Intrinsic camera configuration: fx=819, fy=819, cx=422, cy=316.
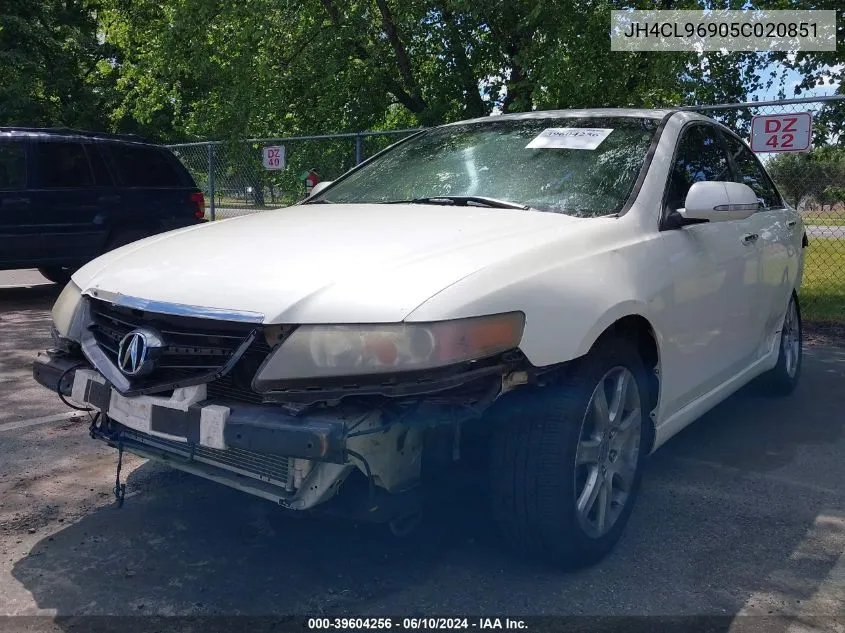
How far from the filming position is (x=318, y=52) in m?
11.4

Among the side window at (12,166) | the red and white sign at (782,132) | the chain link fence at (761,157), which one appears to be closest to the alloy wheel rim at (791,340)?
the chain link fence at (761,157)

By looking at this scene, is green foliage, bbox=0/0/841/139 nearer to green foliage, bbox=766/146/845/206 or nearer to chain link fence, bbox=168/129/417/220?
chain link fence, bbox=168/129/417/220

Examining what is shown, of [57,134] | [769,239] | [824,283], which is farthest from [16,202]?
[824,283]

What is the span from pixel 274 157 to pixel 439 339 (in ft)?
32.0

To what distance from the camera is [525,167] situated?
3576 millimetres

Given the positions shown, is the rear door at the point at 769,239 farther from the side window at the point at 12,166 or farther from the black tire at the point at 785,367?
the side window at the point at 12,166

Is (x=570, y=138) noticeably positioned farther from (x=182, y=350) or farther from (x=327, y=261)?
(x=182, y=350)

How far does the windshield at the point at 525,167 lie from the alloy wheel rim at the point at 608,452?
712 millimetres

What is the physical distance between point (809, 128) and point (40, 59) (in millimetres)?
21727

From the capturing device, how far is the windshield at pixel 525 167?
3.35m

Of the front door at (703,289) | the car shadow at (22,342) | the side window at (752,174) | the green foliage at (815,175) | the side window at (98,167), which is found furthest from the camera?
the side window at (98,167)

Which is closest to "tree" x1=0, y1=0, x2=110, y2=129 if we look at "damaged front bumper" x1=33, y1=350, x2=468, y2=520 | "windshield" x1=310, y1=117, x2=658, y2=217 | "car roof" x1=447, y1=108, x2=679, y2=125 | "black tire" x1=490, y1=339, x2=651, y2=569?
"windshield" x1=310, y1=117, x2=658, y2=217

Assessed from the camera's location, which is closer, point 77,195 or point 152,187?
point 77,195

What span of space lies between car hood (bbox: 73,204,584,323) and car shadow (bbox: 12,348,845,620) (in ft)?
2.49
